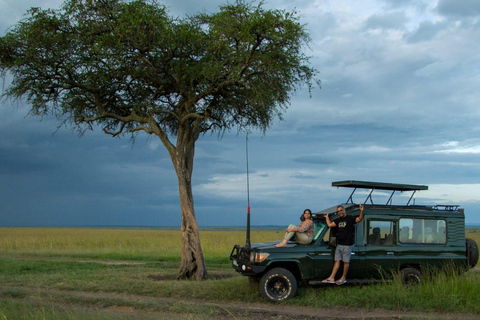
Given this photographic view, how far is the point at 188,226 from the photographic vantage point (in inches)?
658

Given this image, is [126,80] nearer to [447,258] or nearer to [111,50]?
→ [111,50]

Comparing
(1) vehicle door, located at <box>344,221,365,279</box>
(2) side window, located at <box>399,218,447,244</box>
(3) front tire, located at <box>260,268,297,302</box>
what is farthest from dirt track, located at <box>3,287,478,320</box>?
(2) side window, located at <box>399,218,447,244</box>

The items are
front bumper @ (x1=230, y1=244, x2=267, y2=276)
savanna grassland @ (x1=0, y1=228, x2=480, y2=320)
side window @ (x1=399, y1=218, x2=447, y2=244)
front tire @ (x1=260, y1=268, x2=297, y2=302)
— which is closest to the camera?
savanna grassland @ (x1=0, y1=228, x2=480, y2=320)

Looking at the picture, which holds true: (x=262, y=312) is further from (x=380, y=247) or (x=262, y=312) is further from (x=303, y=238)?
(x=380, y=247)

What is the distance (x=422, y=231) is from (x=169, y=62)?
10.4 m

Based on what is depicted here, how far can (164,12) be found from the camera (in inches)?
669

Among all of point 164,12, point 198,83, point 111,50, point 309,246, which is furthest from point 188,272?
point 164,12

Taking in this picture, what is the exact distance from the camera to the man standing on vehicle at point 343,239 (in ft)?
38.6

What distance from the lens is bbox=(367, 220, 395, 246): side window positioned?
12453 millimetres

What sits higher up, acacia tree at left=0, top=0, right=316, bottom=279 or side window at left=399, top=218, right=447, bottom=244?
acacia tree at left=0, top=0, right=316, bottom=279

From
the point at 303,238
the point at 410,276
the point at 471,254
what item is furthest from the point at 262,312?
the point at 471,254

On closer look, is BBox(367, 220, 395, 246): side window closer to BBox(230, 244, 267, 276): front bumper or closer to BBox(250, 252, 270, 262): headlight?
BBox(250, 252, 270, 262): headlight

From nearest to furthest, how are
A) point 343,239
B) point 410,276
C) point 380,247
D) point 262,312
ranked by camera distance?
1. point 262,312
2. point 343,239
3. point 380,247
4. point 410,276

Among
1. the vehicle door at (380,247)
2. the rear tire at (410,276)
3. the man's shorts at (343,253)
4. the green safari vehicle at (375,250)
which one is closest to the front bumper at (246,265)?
the green safari vehicle at (375,250)
